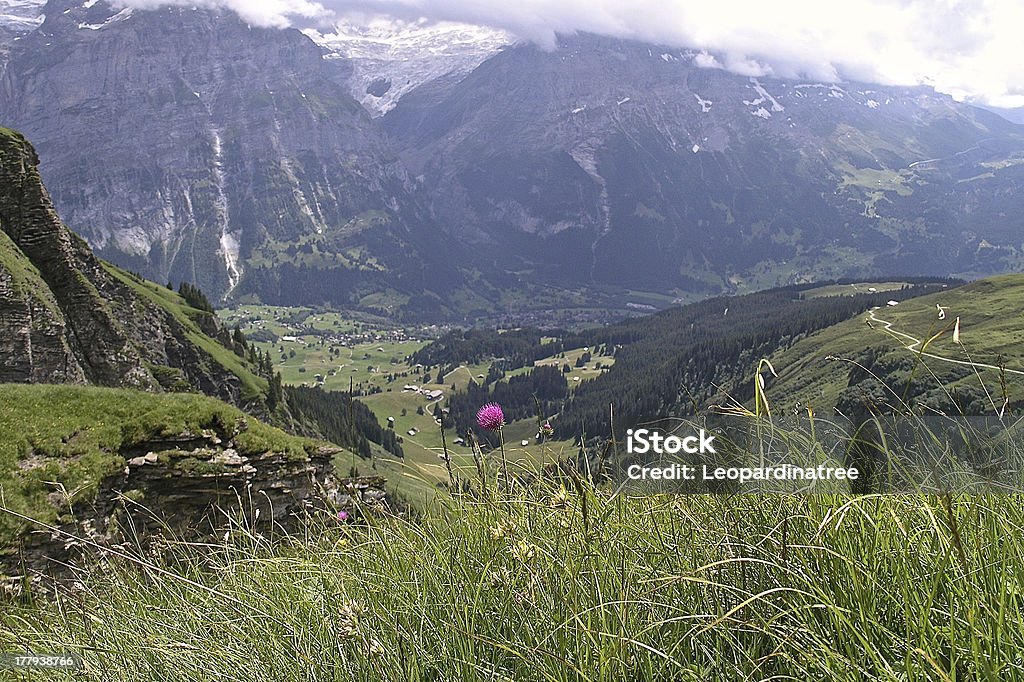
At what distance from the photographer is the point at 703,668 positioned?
7.77 ft

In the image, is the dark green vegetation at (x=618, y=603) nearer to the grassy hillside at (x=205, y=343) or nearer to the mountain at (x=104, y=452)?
the mountain at (x=104, y=452)

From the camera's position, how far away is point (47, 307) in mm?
34000

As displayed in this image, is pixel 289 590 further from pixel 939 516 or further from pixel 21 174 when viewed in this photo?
pixel 21 174

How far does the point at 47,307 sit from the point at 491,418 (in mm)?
38850

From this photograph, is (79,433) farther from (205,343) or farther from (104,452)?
(205,343)

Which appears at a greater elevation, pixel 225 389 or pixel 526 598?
pixel 526 598

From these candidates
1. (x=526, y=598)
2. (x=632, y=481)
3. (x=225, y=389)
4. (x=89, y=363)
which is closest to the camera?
(x=526, y=598)

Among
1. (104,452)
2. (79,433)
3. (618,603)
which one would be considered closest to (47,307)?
(79,433)

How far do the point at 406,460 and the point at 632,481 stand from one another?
1.80m

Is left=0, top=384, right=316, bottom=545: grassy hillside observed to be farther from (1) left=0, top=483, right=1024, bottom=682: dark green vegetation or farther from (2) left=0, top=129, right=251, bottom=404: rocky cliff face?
(2) left=0, top=129, right=251, bottom=404: rocky cliff face

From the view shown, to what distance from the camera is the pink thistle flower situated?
3.63m

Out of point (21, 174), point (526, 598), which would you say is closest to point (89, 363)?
point (21, 174)

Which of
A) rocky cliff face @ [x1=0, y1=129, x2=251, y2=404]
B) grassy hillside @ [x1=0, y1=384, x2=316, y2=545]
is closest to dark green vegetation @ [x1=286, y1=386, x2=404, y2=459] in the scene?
rocky cliff face @ [x1=0, y1=129, x2=251, y2=404]

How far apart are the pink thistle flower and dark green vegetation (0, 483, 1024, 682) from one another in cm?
46
